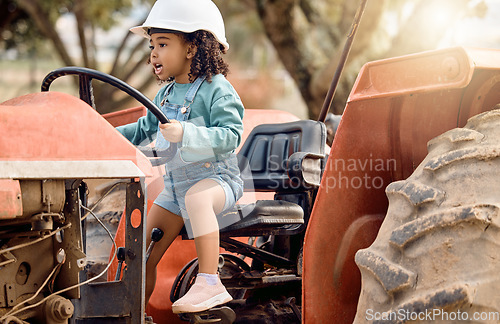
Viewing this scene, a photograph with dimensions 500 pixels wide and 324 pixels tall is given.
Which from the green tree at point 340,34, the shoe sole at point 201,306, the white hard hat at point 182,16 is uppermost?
the green tree at point 340,34

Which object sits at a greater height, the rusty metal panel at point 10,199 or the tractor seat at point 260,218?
the rusty metal panel at point 10,199

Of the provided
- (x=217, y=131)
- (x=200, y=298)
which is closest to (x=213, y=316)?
(x=200, y=298)

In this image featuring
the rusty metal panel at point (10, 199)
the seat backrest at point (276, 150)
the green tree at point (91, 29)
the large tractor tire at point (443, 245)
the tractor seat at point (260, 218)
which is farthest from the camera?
the green tree at point (91, 29)

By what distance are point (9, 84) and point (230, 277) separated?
22687 mm

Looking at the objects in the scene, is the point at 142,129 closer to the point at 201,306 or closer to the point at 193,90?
the point at 193,90

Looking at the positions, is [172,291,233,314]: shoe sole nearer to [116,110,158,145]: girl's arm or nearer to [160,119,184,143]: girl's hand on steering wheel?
[160,119,184,143]: girl's hand on steering wheel

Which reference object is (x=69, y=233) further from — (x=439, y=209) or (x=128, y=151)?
(x=439, y=209)

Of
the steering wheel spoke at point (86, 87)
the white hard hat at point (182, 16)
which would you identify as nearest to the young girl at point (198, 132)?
the white hard hat at point (182, 16)

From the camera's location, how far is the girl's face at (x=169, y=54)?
2.36 m

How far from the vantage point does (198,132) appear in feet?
7.09

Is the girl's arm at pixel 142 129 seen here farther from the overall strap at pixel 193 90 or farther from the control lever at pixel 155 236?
the control lever at pixel 155 236

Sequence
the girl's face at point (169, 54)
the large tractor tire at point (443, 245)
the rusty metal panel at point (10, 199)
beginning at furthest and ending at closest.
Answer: the girl's face at point (169, 54)
the rusty metal panel at point (10, 199)
the large tractor tire at point (443, 245)

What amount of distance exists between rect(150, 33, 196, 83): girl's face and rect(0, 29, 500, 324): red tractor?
307 millimetres

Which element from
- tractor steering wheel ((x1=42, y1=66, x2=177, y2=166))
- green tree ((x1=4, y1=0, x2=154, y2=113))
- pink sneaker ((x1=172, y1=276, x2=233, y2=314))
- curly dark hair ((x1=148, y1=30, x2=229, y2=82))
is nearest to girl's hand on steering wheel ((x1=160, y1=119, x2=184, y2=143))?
tractor steering wheel ((x1=42, y1=66, x2=177, y2=166))
